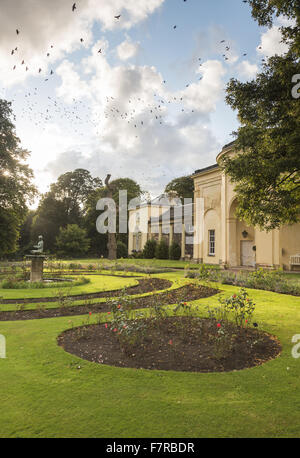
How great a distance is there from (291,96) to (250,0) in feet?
7.48

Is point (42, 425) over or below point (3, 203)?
below

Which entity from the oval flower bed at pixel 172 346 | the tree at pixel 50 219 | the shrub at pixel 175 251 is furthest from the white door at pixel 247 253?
the tree at pixel 50 219

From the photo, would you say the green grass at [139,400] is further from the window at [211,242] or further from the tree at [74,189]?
the tree at [74,189]

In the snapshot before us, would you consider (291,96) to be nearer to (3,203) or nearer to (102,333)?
(102,333)

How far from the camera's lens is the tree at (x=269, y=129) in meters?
6.67

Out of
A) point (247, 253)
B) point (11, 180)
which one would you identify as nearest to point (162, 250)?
point (247, 253)

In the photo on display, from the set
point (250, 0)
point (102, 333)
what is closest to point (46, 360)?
point (102, 333)

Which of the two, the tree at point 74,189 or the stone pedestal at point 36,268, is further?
the tree at point 74,189

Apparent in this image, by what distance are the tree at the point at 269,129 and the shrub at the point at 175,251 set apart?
2165 centimetres

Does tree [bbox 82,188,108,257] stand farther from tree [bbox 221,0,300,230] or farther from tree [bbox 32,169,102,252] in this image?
tree [bbox 221,0,300,230]

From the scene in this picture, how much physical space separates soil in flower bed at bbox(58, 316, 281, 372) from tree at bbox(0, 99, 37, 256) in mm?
18295

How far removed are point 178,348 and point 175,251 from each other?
25.2m

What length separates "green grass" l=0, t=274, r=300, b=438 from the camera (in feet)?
8.97
